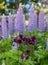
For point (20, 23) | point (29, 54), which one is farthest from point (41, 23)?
Answer: point (29, 54)

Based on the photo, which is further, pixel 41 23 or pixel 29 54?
pixel 41 23

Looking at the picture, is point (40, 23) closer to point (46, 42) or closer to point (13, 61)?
point (46, 42)

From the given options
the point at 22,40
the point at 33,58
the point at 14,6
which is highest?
the point at 22,40

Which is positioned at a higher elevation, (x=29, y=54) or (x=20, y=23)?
(x=20, y=23)

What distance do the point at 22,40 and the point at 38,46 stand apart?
0.29 m

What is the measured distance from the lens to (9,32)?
2.95 metres

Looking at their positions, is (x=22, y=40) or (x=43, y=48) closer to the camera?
(x=22, y=40)

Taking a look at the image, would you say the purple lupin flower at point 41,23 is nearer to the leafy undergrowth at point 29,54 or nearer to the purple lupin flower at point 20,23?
the purple lupin flower at point 20,23

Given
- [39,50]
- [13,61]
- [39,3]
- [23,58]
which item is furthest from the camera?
[39,3]

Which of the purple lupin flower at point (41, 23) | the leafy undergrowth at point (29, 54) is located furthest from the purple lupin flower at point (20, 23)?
the leafy undergrowth at point (29, 54)

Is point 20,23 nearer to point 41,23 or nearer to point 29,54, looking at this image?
point 41,23

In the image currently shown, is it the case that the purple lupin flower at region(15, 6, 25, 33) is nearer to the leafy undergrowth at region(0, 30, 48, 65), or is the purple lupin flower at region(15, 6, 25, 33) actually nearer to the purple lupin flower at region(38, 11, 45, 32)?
the purple lupin flower at region(38, 11, 45, 32)

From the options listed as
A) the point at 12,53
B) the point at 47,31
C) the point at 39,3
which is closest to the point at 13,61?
the point at 12,53

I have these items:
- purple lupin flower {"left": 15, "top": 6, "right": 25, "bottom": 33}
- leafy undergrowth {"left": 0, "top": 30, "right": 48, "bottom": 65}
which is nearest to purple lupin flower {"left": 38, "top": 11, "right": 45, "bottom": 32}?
purple lupin flower {"left": 15, "top": 6, "right": 25, "bottom": 33}
